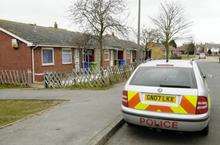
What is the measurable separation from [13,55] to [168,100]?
1676 centimetres

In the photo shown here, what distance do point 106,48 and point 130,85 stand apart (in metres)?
24.8

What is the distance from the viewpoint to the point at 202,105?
648 centimetres

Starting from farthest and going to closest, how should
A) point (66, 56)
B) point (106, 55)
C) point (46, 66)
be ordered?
point (106, 55), point (66, 56), point (46, 66)

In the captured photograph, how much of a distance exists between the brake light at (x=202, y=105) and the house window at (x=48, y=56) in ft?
54.8

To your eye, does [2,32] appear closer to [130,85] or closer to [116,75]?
[116,75]

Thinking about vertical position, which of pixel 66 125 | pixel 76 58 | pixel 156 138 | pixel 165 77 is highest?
pixel 76 58

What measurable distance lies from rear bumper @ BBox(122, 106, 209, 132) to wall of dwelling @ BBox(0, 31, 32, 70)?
50.4ft

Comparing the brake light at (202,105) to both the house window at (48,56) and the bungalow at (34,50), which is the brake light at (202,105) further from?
the house window at (48,56)

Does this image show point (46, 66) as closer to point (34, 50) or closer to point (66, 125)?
point (34, 50)

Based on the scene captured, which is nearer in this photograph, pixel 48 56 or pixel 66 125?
pixel 66 125

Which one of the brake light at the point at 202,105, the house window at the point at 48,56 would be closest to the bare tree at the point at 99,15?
the house window at the point at 48,56

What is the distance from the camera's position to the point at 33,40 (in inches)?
839

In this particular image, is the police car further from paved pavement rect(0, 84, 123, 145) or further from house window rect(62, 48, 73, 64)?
house window rect(62, 48, 73, 64)

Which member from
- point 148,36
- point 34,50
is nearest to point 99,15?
point 34,50
